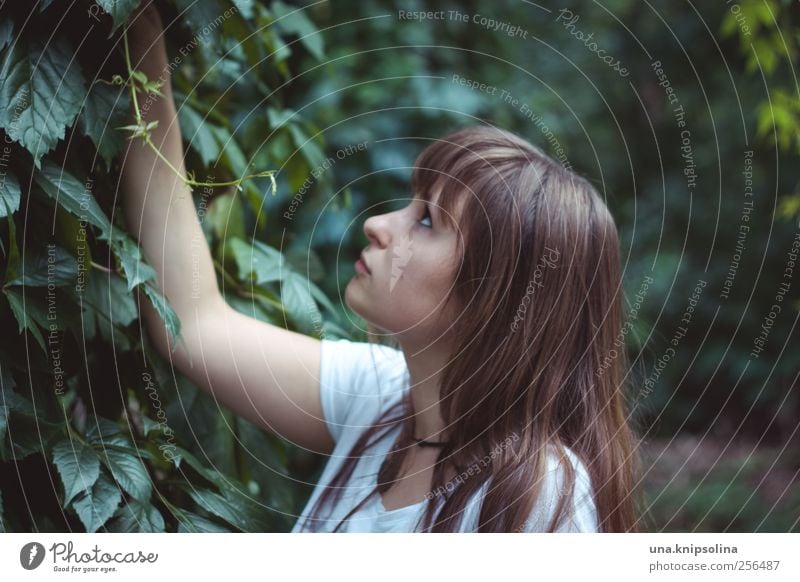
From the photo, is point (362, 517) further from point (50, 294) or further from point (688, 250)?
point (688, 250)

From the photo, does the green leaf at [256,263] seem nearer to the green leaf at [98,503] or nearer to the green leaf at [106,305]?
the green leaf at [106,305]

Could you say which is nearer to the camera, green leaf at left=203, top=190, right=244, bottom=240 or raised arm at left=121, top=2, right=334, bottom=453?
raised arm at left=121, top=2, right=334, bottom=453

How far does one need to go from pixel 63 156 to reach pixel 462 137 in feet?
1.07

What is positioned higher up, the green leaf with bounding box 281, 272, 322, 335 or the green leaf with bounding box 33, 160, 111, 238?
the green leaf with bounding box 33, 160, 111, 238

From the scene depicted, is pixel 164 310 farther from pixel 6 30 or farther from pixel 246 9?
pixel 246 9

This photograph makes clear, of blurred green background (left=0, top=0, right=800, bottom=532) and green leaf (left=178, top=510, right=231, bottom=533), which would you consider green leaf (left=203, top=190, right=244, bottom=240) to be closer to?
blurred green background (left=0, top=0, right=800, bottom=532)

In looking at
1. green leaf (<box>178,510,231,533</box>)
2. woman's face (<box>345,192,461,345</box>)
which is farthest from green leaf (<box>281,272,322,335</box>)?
green leaf (<box>178,510,231,533</box>)

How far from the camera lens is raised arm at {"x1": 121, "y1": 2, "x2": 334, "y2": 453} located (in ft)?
2.12

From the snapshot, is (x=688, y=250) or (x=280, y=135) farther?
(x=688, y=250)

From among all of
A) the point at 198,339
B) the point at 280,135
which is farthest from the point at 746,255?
the point at 198,339

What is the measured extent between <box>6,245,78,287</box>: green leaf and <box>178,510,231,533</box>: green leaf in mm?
204

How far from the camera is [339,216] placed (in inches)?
56.5

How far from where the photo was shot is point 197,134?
0.71m
